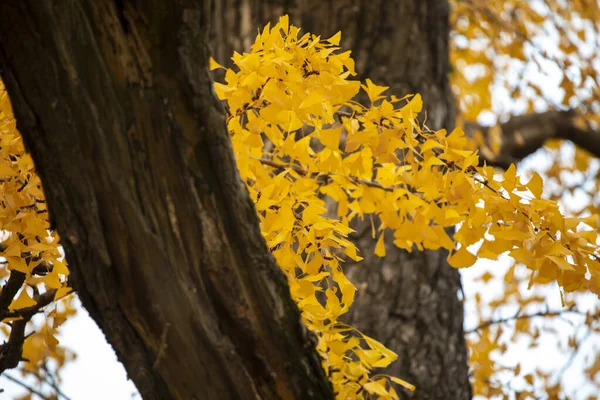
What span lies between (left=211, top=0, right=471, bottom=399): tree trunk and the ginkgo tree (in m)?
0.95

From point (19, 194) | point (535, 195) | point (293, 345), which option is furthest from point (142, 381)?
point (535, 195)

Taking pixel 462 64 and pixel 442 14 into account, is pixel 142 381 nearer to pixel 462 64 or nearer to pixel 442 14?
pixel 442 14

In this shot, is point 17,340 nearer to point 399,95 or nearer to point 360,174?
point 360,174

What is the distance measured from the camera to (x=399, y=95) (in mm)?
2516

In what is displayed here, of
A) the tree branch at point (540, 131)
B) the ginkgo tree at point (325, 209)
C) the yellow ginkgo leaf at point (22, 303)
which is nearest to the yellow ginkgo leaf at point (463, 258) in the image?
the ginkgo tree at point (325, 209)

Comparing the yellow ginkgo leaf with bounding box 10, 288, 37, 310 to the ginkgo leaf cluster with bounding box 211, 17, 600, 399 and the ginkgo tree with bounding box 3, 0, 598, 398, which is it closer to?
the ginkgo tree with bounding box 3, 0, 598, 398

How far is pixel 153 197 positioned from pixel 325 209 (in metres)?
0.32

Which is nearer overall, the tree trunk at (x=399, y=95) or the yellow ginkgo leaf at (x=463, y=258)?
the yellow ginkgo leaf at (x=463, y=258)

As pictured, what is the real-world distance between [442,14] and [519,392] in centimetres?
155

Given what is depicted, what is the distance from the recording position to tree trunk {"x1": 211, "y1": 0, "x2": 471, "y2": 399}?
7.30 feet

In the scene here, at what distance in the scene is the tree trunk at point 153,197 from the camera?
39.0 inches

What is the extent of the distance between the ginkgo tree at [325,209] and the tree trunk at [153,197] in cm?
12

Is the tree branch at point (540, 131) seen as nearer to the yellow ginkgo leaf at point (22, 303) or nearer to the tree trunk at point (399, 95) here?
the tree trunk at point (399, 95)

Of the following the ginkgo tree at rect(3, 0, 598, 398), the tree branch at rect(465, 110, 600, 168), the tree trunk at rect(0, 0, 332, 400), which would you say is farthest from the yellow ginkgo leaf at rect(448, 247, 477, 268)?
the tree branch at rect(465, 110, 600, 168)
